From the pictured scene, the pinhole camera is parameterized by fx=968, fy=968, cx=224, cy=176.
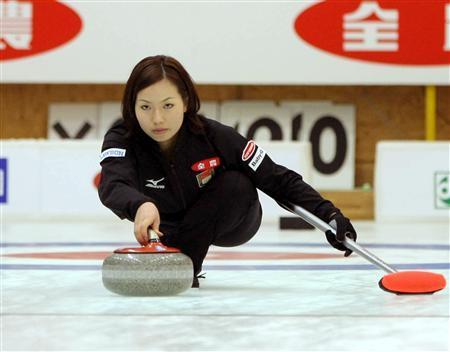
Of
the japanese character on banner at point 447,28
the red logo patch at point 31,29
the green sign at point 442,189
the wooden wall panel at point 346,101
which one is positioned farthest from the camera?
the wooden wall panel at point 346,101

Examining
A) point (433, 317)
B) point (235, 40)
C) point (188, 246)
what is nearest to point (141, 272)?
point (188, 246)

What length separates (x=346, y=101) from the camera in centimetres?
920

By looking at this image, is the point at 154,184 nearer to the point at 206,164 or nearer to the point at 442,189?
the point at 206,164

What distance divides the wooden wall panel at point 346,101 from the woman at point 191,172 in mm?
6327

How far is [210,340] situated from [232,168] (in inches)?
39.5

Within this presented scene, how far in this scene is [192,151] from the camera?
2.80m

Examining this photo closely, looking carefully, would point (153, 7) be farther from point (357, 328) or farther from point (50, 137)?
point (357, 328)

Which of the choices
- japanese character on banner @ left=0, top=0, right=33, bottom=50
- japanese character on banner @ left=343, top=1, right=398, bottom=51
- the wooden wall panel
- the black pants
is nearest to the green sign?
japanese character on banner @ left=343, top=1, right=398, bottom=51

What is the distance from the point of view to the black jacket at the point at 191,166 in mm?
2787

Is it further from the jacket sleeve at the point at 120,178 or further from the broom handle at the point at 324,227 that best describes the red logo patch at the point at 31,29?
A: the broom handle at the point at 324,227

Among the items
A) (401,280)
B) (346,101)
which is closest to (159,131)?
(401,280)

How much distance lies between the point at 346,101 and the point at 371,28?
109cm

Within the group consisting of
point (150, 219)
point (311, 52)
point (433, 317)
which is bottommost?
point (433, 317)

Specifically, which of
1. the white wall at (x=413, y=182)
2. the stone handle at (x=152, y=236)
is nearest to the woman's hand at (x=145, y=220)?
the stone handle at (x=152, y=236)
